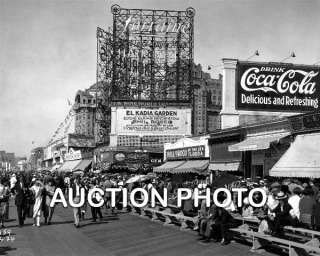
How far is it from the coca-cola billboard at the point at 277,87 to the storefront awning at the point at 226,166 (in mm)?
2831

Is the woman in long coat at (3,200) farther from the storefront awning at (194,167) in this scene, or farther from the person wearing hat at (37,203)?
the storefront awning at (194,167)

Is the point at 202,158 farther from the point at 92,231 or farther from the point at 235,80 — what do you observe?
the point at 92,231

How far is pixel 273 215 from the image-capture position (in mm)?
12719

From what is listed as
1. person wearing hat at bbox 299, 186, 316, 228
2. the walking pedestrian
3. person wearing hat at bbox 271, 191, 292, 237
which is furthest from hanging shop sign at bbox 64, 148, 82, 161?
person wearing hat at bbox 299, 186, 316, 228

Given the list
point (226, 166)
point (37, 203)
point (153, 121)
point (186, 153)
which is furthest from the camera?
point (153, 121)

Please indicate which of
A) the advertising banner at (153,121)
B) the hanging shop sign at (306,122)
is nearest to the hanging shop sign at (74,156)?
the advertising banner at (153,121)

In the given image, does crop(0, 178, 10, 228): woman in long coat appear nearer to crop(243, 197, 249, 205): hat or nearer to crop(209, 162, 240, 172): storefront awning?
crop(243, 197, 249, 205): hat

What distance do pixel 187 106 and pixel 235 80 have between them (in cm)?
2364

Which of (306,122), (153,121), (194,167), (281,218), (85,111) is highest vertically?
(85,111)

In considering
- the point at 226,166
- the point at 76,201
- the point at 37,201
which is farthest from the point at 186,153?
the point at 37,201

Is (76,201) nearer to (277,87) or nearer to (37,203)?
(37,203)

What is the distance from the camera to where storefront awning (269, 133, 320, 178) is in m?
18.4

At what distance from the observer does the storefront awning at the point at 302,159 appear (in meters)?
18.4

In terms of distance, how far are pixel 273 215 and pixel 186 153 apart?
70.3 feet
